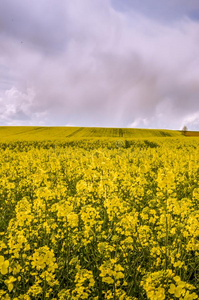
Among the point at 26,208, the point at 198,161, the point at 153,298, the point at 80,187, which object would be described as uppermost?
the point at 198,161

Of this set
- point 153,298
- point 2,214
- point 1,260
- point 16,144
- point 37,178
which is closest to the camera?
point 1,260

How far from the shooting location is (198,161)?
12.5 metres

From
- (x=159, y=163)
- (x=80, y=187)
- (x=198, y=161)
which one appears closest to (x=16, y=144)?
(x=159, y=163)

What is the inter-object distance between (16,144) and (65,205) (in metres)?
24.9

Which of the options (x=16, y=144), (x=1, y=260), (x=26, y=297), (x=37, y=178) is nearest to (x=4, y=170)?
(x=37, y=178)

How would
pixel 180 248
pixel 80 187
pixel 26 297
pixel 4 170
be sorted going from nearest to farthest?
Result: pixel 26 297 < pixel 180 248 < pixel 80 187 < pixel 4 170

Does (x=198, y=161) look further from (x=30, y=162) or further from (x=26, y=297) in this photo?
(x=26, y=297)

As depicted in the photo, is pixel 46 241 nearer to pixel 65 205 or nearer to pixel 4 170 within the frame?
pixel 65 205

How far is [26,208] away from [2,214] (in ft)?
9.35

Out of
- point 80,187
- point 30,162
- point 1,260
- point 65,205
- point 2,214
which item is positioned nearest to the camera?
point 1,260

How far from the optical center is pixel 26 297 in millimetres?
2396

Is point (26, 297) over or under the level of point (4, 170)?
under

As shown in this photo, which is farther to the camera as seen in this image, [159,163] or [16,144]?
[16,144]

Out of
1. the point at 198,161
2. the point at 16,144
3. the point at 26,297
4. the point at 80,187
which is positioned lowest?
the point at 26,297
